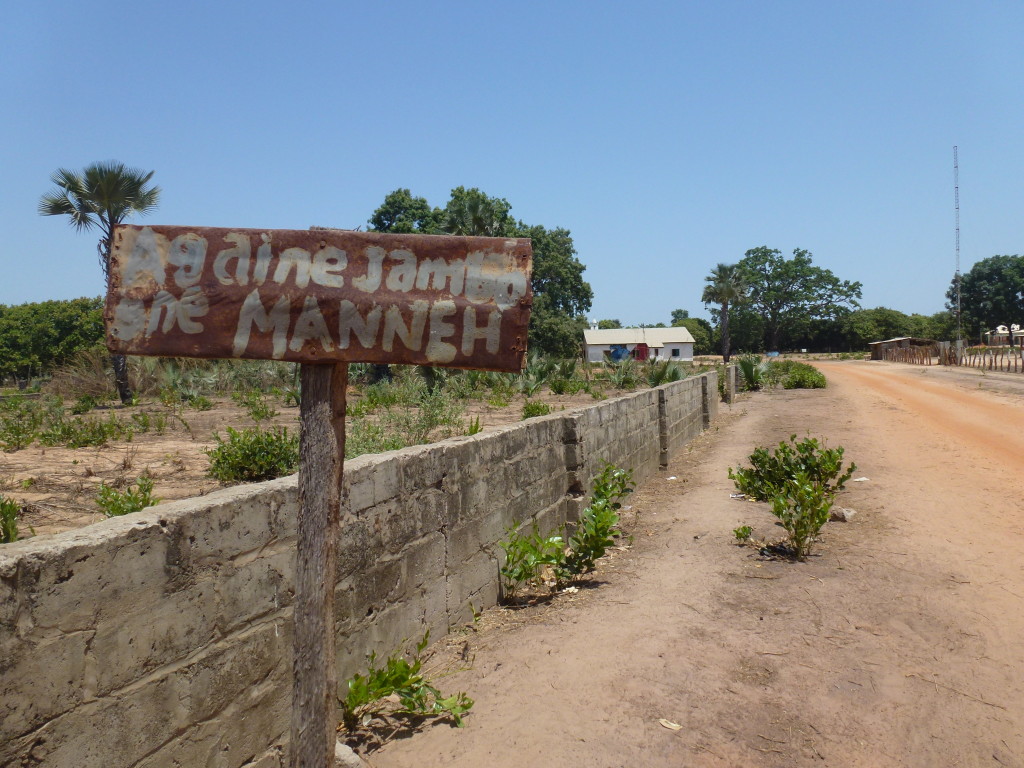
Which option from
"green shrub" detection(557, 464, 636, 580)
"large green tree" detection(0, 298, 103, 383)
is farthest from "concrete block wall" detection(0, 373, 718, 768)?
"large green tree" detection(0, 298, 103, 383)

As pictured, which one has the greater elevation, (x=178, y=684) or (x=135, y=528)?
(x=135, y=528)

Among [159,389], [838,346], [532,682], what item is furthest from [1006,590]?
[838,346]

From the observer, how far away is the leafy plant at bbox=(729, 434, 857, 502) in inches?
335

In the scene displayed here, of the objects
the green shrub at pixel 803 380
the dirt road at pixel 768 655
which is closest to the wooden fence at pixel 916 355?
the green shrub at pixel 803 380

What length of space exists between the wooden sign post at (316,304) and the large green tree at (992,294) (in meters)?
81.0

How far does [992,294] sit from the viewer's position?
7362cm

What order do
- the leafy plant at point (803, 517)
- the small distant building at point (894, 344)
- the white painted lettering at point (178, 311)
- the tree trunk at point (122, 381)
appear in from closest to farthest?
the white painted lettering at point (178, 311) < the leafy plant at point (803, 517) < the tree trunk at point (122, 381) < the small distant building at point (894, 344)

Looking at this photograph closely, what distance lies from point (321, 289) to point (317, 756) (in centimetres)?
154

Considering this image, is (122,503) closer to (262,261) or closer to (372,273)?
(262,261)

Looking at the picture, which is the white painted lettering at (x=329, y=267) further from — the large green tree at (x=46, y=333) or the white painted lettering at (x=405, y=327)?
the large green tree at (x=46, y=333)

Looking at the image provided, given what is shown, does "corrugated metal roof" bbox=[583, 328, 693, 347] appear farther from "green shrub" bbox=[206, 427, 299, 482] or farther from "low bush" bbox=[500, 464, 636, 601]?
"low bush" bbox=[500, 464, 636, 601]

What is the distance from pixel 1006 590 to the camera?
547cm

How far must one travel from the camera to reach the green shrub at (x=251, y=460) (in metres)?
7.44

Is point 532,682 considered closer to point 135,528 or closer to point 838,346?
point 135,528
